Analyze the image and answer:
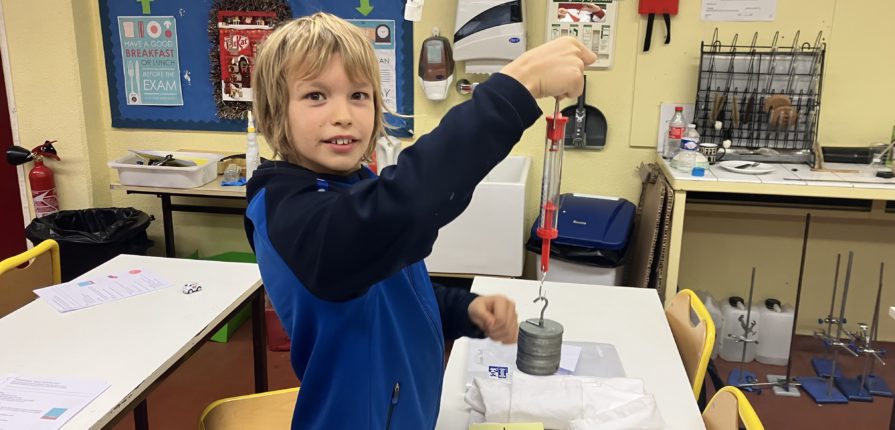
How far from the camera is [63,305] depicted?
1.76 metres

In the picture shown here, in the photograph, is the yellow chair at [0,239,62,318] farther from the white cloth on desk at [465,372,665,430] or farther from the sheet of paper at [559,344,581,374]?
the sheet of paper at [559,344,581,374]

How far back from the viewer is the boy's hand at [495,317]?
3.60ft

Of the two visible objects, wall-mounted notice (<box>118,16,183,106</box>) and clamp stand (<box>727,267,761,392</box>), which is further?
wall-mounted notice (<box>118,16,183,106</box>)

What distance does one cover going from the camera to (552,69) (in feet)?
2.50

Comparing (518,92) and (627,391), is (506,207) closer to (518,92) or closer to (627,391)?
(627,391)

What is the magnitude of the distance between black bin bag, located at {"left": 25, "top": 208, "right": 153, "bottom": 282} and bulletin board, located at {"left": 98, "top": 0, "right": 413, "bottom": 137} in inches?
21.5

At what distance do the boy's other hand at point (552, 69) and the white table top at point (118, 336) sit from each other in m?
1.04

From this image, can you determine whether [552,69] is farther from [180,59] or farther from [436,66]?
[180,59]

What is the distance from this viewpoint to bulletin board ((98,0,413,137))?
3252 millimetres

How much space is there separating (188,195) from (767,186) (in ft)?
8.19

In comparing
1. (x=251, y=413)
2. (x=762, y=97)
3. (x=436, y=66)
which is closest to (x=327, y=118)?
(x=251, y=413)

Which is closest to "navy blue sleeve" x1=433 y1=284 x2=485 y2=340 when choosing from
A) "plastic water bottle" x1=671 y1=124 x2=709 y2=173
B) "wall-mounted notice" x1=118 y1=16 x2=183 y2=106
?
"plastic water bottle" x1=671 y1=124 x2=709 y2=173

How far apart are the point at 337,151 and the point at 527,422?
0.65 metres

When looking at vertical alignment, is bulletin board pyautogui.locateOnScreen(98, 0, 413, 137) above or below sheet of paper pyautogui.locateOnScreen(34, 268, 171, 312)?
above
